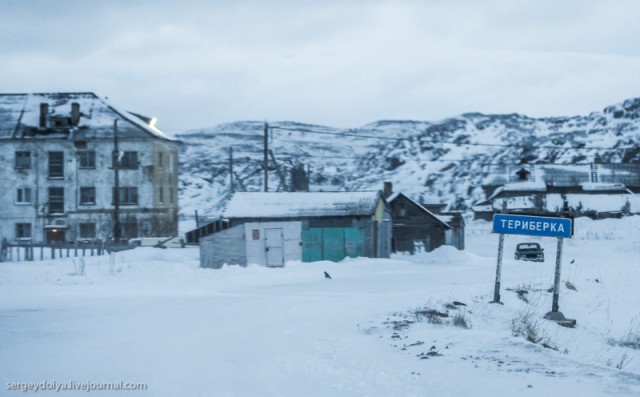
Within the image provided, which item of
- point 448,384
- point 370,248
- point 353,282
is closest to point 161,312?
point 448,384

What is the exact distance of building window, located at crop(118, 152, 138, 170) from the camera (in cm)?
5778

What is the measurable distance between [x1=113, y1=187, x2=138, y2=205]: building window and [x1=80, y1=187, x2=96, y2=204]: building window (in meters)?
2.07

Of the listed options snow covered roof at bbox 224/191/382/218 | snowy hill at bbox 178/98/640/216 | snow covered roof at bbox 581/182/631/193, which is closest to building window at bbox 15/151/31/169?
snow covered roof at bbox 224/191/382/218

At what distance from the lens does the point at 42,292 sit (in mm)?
19016

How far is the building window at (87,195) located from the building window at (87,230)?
1.87 metres

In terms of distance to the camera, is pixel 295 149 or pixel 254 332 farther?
pixel 295 149

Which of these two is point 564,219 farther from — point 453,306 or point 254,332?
point 254,332

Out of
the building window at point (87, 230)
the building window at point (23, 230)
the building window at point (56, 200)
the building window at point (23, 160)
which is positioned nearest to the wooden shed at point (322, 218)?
the building window at point (87, 230)

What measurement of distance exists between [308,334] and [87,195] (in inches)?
1953

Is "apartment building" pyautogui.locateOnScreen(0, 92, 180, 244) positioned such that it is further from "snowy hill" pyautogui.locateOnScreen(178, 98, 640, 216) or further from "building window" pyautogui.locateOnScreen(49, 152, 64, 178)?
"snowy hill" pyautogui.locateOnScreen(178, 98, 640, 216)

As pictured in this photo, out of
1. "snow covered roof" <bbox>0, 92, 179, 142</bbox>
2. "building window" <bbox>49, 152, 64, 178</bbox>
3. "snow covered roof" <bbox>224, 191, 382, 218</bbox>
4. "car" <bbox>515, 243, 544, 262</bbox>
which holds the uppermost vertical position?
"snow covered roof" <bbox>0, 92, 179, 142</bbox>

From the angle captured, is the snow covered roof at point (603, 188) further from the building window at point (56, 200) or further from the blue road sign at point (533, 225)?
the blue road sign at point (533, 225)

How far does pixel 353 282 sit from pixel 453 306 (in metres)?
8.43

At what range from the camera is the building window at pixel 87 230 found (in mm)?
56750
